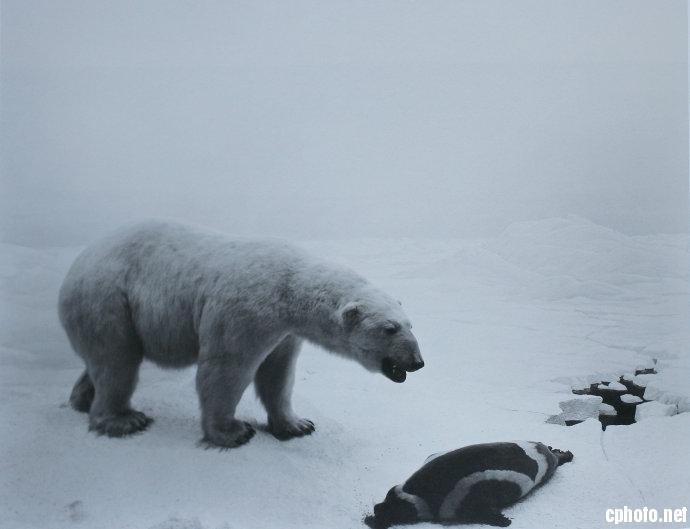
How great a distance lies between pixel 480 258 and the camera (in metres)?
3.74

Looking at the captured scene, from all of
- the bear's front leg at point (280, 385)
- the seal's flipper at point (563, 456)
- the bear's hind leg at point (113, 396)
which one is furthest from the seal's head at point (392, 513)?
the bear's hind leg at point (113, 396)

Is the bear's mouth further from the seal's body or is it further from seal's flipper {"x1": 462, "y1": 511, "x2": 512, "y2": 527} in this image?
seal's flipper {"x1": 462, "y1": 511, "x2": 512, "y2": 527}

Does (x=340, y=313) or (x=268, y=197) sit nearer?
(x=340, y=313)

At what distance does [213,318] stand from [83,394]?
0.81 m

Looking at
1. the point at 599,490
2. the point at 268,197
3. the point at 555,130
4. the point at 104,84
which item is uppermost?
the point at 104,84

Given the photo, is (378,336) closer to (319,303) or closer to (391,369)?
(391,369)

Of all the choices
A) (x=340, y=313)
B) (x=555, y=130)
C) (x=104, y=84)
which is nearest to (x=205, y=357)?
(x=340, y=313)

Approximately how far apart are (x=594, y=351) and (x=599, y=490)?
0.79 meters

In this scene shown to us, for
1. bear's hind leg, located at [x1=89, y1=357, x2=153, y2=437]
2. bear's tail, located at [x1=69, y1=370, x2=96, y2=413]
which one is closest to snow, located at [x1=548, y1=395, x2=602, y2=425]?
bear's hind leg, located at [x1=89, y1=357, x2=153, y2=437]

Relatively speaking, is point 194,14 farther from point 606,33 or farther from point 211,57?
point 606,33

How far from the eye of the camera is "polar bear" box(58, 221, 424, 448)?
291cm

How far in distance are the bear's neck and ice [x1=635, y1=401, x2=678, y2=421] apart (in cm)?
178

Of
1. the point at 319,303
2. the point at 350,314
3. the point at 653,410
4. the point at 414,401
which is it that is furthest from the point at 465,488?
the point at 653,410

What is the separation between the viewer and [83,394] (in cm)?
315
